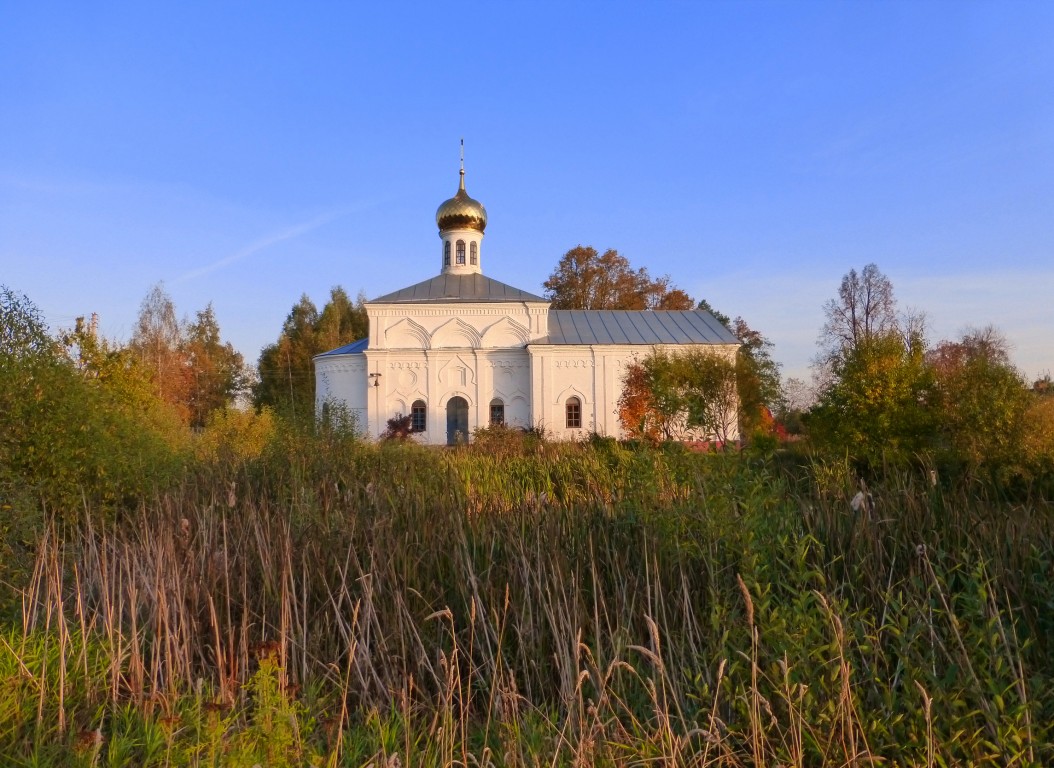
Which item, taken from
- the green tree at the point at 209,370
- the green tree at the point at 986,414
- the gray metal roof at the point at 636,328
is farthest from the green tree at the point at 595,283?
the green tree at the point at 986,414

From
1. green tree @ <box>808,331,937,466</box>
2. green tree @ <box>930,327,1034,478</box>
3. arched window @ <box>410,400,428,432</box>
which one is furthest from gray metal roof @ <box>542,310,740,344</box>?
green tree @ <box>930,327,1034,478</box>

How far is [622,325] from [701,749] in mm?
30565

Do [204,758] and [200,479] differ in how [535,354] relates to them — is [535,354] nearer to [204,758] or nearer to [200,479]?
[200,479]

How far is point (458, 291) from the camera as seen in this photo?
3181 cm

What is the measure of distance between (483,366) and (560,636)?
1066 inches

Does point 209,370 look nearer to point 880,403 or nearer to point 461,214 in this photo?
point 461,214

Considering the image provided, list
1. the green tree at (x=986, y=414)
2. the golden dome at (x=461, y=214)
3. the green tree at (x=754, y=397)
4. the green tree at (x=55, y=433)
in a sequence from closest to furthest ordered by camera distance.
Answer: the green tree at (x=55, y=433) < the green tree at (x=986, y=414) < the green tree at (x=754, y=397) < the golden dome at (x=461, y=214)

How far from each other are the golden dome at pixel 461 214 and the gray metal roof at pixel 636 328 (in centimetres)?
529

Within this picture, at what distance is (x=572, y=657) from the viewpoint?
3230mm

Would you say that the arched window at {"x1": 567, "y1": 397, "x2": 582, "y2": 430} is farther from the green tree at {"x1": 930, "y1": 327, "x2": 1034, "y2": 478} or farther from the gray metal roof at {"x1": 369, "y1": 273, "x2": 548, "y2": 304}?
the green tree at {"x1": 930, "y1": 327, "x2": 1034, "y2": 478}

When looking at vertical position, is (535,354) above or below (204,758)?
above

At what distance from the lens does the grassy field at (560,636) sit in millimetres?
2436

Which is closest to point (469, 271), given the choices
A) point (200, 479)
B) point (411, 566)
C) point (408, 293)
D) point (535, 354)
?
point (408, 293)

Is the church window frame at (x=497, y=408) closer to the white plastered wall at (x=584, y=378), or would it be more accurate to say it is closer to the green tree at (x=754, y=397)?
the white plastered wall at (x=584, y=378)
